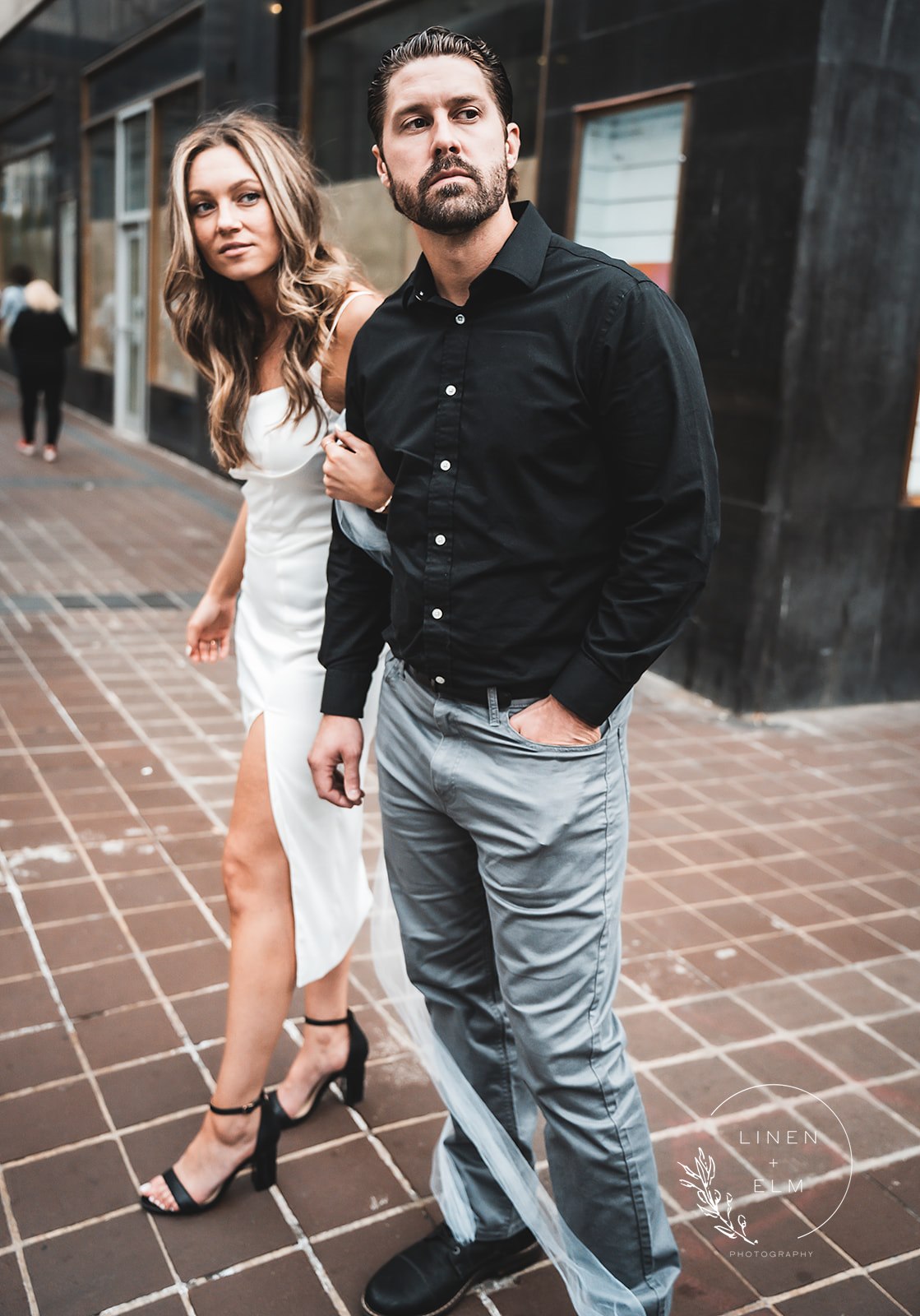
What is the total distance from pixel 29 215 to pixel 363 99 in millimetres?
13502

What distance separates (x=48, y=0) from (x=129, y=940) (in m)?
18.5

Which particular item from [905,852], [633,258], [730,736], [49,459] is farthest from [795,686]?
[49,459]

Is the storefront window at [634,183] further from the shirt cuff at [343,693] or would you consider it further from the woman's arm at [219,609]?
the shirt cuff at [343,693]

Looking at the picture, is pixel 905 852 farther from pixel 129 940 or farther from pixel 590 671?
pixel 590 671

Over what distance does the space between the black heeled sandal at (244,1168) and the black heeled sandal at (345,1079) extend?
163 mm

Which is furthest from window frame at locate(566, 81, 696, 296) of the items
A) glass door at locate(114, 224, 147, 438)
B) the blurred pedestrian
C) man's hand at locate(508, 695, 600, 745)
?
the blurred pedestrian

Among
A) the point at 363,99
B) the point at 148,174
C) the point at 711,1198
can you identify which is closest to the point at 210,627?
the point at 711,1198

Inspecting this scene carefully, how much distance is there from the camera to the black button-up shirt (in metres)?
1.74

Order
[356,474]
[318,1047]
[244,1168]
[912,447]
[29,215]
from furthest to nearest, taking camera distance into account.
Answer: [29,215], [912,447], [318,1047], [244,1168], [356,474]

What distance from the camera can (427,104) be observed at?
5.95 feet

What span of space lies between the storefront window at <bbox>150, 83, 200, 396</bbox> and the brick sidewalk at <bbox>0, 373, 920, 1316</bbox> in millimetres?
8351

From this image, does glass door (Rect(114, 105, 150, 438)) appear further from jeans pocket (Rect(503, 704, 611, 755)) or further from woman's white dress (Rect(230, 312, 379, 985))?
jeans pocket (Rect(503, 704, 611, 755))

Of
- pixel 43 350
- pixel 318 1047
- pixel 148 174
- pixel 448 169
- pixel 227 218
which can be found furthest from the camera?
pixel 148 174

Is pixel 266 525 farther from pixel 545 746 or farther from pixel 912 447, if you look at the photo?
pixel 912 447
